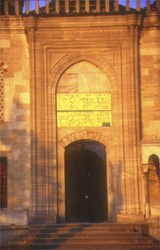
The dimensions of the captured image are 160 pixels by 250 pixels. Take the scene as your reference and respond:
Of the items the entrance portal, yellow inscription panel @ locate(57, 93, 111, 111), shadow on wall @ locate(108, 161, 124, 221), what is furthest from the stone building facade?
the entrance portal

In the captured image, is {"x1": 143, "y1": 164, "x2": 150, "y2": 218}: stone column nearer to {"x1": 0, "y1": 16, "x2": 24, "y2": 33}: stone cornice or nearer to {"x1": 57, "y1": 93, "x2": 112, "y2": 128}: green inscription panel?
{"x1": 57, "y1": 93, "x2": 112, "y2": 128}: green inscription panel

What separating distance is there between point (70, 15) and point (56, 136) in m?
4.11

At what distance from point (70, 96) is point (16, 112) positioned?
1.89 metres

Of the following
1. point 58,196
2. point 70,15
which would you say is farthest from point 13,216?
point 70,15

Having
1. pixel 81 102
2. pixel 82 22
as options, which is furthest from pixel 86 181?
pixel 82 22

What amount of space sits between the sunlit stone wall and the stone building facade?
1.3 inches

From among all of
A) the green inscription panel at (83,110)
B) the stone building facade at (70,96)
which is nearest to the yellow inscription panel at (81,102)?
the green inscription panel at (83,110)

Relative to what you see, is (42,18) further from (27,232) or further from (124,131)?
(27,232)

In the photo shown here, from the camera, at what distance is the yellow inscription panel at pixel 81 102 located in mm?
21203

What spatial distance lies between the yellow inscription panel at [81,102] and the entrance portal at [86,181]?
2.05 meters

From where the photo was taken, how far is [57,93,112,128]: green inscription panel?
21.2 meters

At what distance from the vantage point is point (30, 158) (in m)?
20.8

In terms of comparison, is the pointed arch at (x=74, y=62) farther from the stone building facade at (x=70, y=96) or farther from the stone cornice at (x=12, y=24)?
the stone cornice at (x=12, y=24)

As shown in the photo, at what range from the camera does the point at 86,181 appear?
26062mm
